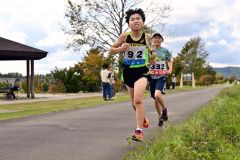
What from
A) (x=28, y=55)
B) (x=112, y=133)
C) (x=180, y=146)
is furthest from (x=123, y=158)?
(x=28, y=55)

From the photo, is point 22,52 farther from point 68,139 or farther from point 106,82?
point 68,139

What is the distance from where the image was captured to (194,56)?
78.9 metres

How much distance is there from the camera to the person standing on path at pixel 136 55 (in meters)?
7.80

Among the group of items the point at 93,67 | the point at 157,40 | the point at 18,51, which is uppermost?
the point at 18,51

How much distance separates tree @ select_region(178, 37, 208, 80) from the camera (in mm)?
78000

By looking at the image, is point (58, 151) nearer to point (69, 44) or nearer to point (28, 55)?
point (28, 55)

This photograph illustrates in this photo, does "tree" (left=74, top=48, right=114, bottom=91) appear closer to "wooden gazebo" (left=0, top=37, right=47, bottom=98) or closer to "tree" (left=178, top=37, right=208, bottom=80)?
"wooden gazebo" (left=0, top=37, right=47, bottom=98)

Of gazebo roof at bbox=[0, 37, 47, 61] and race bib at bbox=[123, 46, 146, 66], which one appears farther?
gazebo roof at bbox=[0, 37, 47, 61]

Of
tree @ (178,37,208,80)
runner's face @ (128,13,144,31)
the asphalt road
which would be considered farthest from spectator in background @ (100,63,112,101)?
tree @ (178,37,208,80)

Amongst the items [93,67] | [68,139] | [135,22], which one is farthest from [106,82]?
[93,67]

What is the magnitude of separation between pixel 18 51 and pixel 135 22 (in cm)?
1975

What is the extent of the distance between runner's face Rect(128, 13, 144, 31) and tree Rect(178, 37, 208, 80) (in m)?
69.1

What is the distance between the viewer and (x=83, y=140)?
8.19 metres

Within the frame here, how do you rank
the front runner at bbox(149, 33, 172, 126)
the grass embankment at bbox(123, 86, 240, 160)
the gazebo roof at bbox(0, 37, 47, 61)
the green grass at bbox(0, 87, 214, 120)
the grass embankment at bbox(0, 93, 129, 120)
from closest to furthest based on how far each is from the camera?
1. the grass embankment at bbox(123, 86, 240, 160)
2. the front runner at bbox(149, 33, 172, 126)
3. the grass embankment at bbox(0, 93, 129, 120)
4. the green grass at bbox(0, 87, 214, 120)
5. the gazebo roof at bbox(0, 37, 47, 61)
